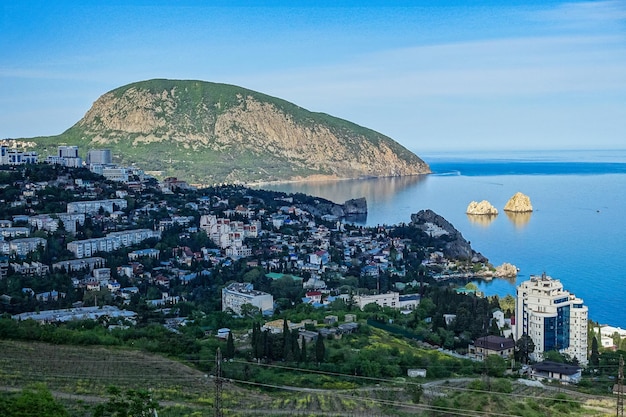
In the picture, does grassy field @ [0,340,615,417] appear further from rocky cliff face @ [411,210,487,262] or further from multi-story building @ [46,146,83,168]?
multi-story building @ [46,146,83,168]

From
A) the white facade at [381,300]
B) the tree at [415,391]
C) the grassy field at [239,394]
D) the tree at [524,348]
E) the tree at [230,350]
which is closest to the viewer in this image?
the grassy field at [239,394]

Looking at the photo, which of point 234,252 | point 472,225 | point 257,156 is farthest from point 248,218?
point 257,156

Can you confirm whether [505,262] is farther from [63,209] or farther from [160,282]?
[63,209]

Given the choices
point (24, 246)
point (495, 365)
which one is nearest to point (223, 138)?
point (24, 246)

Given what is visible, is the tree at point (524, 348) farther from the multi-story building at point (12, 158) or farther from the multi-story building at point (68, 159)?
the multi-story building at point (68, 159)

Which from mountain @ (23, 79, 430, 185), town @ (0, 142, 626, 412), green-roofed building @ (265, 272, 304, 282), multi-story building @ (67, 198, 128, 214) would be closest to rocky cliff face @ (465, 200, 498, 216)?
town @ (0, 142, 626, 412)

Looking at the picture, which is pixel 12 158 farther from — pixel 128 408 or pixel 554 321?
pixel 128 408

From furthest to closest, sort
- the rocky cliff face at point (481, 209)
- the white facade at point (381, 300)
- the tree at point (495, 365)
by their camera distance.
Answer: the rocky cliff face at point (481, 209)
the white facade at point (381, 300)
the tree at point (495, 365)

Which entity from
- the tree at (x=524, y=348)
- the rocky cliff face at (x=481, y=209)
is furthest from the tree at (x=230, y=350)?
the rocky cliff face at (x=481, y=209)
